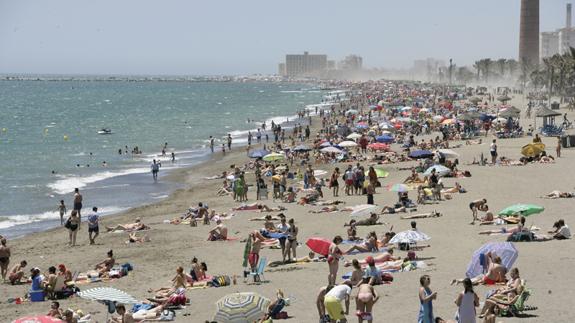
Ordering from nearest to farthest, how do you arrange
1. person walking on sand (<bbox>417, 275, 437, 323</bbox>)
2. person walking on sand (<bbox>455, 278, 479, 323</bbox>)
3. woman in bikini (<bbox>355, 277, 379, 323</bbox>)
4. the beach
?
person walking on sand (<bbox>455, 278, 479, 323</bbox>) → person walking on sand (<bbox>417, 275, 437, 323</bbox>) → woman in bikini (<bbox>355, 277, 379, 323</bbox>) → the beach

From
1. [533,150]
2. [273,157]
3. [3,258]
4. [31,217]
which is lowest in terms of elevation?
[31,217]

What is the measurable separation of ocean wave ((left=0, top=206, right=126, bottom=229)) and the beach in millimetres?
1327

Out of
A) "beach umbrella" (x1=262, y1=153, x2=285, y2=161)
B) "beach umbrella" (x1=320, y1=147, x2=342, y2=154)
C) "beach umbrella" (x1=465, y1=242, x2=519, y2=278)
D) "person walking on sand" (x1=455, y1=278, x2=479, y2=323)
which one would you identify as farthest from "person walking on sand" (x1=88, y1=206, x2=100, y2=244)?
"beach umbrella" (x1=320, y1=147, x2=342, y2=154)

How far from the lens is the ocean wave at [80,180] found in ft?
116

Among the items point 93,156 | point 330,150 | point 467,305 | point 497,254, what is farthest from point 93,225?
point 93,156

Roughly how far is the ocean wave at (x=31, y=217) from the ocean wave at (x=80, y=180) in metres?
5.43

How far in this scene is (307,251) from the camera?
18.2 metres

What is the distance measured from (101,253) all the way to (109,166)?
24.7 meters

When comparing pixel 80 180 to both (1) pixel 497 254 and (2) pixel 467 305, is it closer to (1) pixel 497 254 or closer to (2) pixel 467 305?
(1) pixel 497 254

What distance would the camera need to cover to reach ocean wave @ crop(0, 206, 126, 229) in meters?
27.2

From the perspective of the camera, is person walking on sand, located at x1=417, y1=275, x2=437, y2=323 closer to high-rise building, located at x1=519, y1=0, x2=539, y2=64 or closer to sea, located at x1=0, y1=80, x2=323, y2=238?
sea, located at x1=0, y1=80, x2=323, y2=238

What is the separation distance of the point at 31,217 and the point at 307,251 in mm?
13843

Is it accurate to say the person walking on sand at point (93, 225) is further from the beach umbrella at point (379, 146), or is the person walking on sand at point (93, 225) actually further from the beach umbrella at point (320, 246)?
the beach umbrella at point (379, 146)

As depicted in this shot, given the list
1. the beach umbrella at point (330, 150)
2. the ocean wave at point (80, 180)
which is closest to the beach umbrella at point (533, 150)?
the beach umbrella at point (330, 150)
